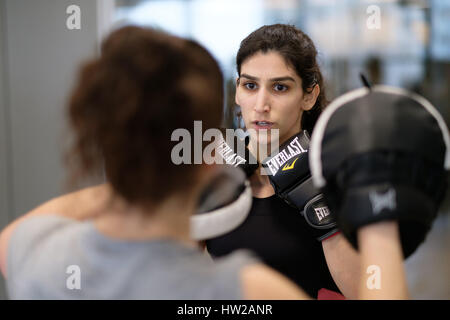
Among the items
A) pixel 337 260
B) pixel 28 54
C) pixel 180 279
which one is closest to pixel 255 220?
pixel 337 260

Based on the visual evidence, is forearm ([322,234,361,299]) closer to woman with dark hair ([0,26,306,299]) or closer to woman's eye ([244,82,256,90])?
woman's eye ([244,82,256,90])

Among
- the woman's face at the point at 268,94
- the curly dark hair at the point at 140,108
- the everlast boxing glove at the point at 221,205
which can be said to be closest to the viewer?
the curly dark hair at the point at 140,108

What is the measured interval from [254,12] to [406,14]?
72.9 inches

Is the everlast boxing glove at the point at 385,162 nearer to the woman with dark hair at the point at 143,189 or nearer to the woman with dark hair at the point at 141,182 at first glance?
the woman with dark hair at the point at 143,189

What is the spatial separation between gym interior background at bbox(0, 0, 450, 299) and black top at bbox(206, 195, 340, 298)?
0.38 m

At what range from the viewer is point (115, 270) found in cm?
52

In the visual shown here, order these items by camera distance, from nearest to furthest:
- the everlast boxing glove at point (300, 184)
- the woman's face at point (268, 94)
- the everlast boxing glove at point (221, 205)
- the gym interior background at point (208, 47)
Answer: the everlast boxing glove at point (221, 205) → the everlast boxing glove at point (300, 184) → the woman's face at point (268, 94) → the gym interior background at point (208, 47)

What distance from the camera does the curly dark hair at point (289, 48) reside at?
45.5 inches

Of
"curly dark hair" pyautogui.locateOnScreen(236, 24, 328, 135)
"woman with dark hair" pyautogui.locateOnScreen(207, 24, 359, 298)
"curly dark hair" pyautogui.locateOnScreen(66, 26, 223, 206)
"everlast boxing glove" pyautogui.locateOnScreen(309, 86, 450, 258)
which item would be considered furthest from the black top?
"curly dark hair" pyautogui.locateOnScreen(66, 26, 223, 206)

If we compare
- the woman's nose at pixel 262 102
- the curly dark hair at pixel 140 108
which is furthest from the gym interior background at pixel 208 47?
the woman's nose at pixel 262 102

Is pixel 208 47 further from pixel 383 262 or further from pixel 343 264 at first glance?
pixel 343 264

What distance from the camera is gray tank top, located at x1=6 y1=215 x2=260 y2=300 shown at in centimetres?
51

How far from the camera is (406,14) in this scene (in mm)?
4719

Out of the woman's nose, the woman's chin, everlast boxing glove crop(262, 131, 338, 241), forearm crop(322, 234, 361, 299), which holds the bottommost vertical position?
forearm crop(322, 234, 361, 299)
